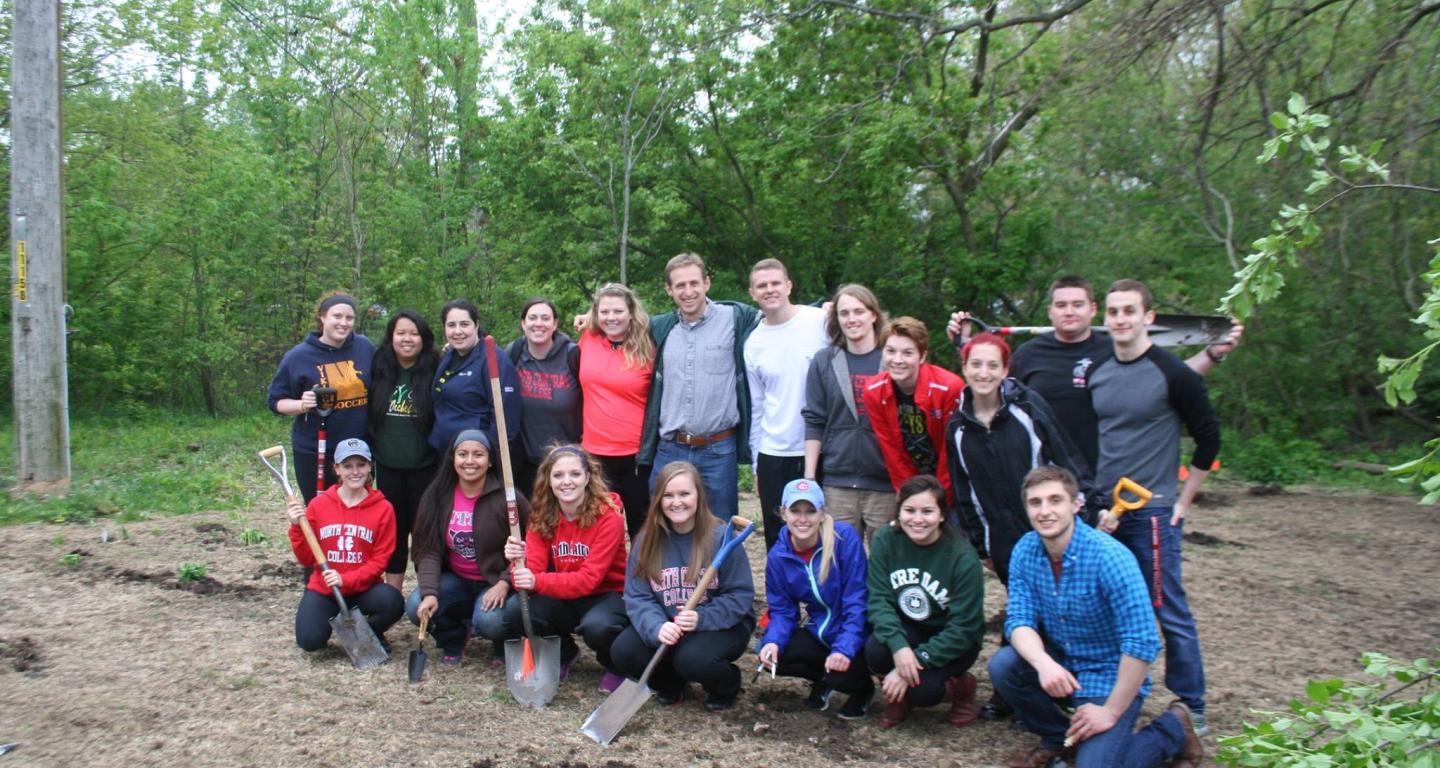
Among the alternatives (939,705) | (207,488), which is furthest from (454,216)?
(939,705)

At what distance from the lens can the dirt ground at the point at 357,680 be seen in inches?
147

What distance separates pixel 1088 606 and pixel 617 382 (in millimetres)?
2359

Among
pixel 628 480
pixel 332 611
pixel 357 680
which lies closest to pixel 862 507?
pixel 628 480

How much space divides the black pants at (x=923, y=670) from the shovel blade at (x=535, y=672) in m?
1.32

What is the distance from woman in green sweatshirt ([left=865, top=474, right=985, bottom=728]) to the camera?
3.90 m

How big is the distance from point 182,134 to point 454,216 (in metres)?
4.02

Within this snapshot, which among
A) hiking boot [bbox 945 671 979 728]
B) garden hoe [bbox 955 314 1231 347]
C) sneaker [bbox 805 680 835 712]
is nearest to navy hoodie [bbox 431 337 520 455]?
sneaker [bbox 805 680 835 712]

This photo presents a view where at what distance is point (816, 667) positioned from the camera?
4184mm

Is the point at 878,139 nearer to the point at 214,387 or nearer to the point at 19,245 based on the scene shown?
the point at 19,245

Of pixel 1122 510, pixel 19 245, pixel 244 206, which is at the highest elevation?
pixel 244 206

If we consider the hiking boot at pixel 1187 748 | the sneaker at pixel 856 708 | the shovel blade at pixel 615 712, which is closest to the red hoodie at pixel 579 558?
the shovel blade at pixel 615 712

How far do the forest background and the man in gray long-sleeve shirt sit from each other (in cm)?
547

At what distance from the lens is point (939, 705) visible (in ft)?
14.1

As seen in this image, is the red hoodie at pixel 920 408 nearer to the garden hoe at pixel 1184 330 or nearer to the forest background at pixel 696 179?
the garden hoe at pixel 1184 330
